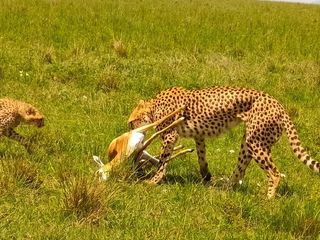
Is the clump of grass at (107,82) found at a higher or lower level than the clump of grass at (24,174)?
lower

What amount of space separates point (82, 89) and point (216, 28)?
20.8 feet

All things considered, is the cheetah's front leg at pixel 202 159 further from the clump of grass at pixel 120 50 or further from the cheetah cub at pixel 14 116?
the clump of grass at pixel 120 50

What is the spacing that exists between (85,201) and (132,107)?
4.63m

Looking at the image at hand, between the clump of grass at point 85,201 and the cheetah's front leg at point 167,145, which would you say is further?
the cheetah's front leg at point 167,145

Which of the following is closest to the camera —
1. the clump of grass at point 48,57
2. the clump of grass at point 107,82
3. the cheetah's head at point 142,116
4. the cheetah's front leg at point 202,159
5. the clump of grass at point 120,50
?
the cheetah's front leg at point 202,159

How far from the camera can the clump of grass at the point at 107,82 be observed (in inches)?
395

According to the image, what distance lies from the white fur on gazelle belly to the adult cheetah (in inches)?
12.1

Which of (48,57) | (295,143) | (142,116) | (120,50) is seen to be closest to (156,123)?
(142,116)

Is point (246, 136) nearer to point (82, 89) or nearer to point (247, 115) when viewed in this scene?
point (247, 115)

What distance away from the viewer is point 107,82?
10047 mm

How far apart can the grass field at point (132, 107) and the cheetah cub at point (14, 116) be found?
0.56 feet

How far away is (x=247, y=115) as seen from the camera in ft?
19.4

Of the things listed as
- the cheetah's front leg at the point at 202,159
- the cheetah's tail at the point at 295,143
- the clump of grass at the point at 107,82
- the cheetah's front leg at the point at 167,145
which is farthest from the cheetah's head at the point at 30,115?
the clump of grass at the point at 107,82

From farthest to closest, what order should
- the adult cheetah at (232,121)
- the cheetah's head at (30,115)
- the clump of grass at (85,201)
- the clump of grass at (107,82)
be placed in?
the clump of grass at (107,82) < the cheetah's head at (30,115) < the adult cheetah at (232,121) < the clump of grass at (85,201)
